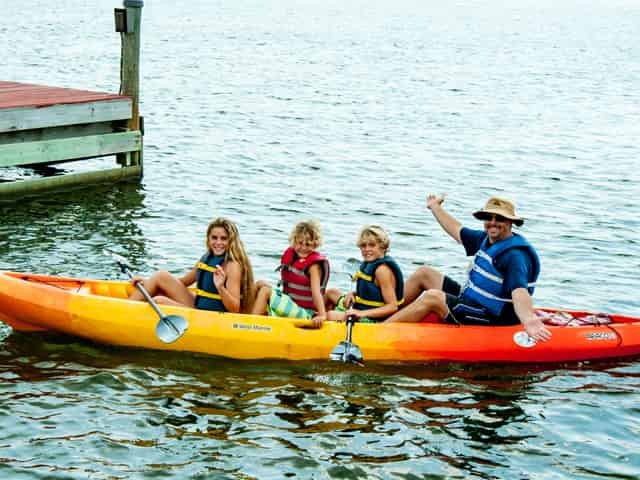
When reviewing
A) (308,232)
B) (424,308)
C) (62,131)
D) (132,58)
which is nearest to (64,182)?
(62,131)

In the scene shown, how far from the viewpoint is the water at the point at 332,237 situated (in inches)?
241

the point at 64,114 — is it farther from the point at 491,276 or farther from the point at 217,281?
the point at 491,276

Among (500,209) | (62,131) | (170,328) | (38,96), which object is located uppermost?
(38,96)

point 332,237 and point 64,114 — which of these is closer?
point 332,237

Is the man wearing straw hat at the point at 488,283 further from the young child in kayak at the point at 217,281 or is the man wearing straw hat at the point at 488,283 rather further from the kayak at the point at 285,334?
the young child in kayak at the point at 217,281

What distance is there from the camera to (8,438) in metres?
6.07

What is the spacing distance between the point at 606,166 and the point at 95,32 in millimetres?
23923

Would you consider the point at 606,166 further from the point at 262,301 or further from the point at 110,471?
the point at 110,471

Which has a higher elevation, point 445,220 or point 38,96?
point 38,96

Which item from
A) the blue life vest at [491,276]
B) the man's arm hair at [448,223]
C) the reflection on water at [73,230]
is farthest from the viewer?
the reflection on water at [73,230]

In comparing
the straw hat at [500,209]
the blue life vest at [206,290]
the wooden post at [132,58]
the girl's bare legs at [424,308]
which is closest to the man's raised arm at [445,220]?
the girl's bare legs at [424,308]

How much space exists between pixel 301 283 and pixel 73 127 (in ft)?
17.8

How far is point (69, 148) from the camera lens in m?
11.6

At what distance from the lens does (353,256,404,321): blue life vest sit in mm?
7352
